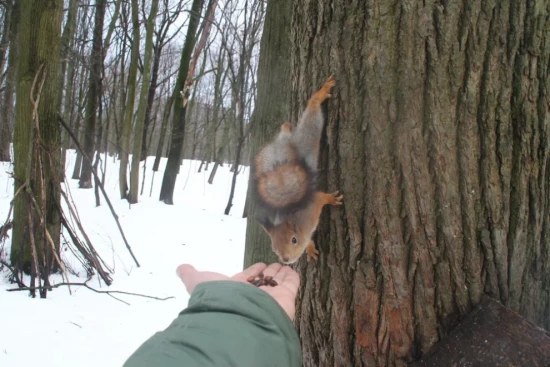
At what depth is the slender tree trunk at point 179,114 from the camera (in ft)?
41.8

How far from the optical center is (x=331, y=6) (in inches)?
67.3

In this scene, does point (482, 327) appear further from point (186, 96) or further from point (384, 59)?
point (186, 96)

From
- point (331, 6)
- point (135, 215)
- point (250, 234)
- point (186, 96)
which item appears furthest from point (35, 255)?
point (186, 96)

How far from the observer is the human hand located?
169 centimetres

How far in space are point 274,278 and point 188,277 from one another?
14.6 inches

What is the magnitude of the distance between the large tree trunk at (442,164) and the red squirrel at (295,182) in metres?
0.14

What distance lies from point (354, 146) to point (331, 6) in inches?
22.2

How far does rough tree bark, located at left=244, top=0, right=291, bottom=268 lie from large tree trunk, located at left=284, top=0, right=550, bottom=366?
2.43 meters

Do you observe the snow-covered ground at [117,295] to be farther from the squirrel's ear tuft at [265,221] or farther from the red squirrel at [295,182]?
the red squirrel at [295,182]

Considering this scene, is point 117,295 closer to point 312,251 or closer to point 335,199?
point 312,251

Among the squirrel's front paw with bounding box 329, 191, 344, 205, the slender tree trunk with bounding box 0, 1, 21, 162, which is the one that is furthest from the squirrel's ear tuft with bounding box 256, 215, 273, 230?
the slender tree trunk with bounding box 0, 1, 21, 162

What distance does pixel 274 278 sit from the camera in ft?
6.23

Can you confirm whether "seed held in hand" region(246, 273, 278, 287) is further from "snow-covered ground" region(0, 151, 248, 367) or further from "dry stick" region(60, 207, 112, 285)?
"dry stick" region(60, 207, 112, 285)

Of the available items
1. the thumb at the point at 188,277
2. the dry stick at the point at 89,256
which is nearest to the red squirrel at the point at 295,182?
the thumb at the point at 188,277
